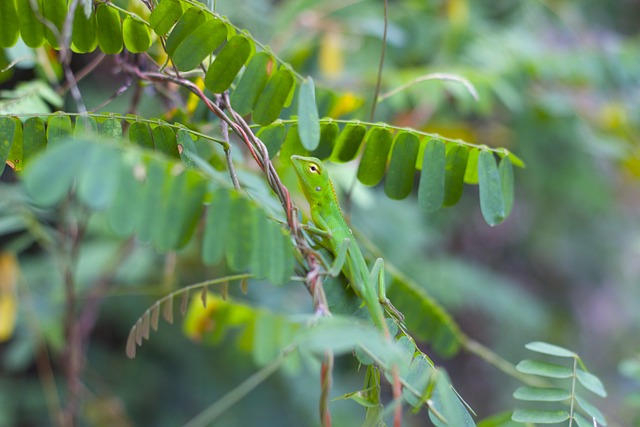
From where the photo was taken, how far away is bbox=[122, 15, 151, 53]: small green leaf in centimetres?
122

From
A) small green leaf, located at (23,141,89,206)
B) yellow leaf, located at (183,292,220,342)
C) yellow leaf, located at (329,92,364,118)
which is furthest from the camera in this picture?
yellow leaf, located at (183,292,220,342)

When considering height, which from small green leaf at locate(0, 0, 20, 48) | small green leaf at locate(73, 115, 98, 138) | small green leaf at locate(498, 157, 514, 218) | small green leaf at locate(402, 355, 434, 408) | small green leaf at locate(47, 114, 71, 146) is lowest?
small green leaf at locate(402, 355, 434, 408)

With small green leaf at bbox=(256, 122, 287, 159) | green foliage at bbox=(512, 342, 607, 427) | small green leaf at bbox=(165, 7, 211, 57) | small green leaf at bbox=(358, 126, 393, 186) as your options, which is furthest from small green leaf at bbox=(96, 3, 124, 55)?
green foliage at bbox=(512, 342, 607, 427)

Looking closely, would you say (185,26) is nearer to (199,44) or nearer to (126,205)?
(199,44)

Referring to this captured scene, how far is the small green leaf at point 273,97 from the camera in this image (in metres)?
1.28

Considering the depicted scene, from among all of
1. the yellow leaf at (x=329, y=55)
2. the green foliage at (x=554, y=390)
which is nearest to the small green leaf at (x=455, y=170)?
the green foliage at (x=554, y=390)

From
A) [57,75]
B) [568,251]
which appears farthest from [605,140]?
A: [57,75]

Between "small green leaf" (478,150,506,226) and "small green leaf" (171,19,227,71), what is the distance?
1.88 feet

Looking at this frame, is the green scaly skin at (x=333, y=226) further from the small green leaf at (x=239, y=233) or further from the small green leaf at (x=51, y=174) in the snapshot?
the small green leaf at (x=51, y=174)

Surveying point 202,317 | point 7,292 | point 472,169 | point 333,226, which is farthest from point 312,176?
point 7,292

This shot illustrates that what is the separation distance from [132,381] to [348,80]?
2.18 metres

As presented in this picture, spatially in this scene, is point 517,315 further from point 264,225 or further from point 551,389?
point 264,225

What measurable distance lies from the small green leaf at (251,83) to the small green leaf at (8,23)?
42cm

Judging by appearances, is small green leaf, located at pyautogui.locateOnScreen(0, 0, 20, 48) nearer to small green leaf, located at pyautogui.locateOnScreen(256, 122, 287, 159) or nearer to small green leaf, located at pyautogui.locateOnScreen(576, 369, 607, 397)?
small green leaf, located at pyautogui.locateOnScreen(256, 122, 287, 159)
